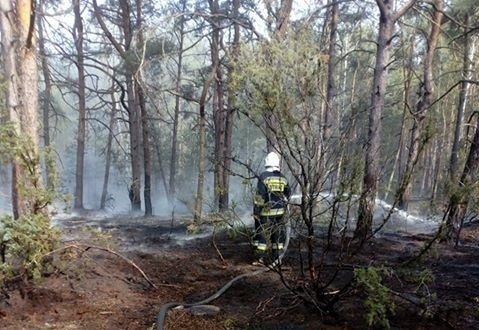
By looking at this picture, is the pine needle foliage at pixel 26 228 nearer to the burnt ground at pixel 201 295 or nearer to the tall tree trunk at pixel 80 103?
the burnt ground at pixel 201 295

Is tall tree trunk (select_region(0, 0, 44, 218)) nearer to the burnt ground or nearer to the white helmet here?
the burnt ground

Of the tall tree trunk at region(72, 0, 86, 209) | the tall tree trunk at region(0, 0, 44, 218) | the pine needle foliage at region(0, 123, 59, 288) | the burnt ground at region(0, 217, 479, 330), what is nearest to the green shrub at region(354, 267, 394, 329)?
the burnt ground at region(0, 217, 479, 330)

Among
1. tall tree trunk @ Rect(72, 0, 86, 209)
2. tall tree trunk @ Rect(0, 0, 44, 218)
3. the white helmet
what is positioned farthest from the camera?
tall tree trunk @ Rect(72, 0, 86, 209)

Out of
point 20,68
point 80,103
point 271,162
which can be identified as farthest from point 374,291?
point 80,103

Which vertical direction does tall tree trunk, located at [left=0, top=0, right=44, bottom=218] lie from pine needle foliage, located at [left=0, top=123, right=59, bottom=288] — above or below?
above

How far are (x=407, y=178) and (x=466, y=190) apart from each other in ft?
1.59

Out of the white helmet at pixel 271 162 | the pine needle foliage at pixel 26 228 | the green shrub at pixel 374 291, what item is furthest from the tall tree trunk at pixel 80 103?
the green shrub at pixel 374 291

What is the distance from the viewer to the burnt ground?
412 cm

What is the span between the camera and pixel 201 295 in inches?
205

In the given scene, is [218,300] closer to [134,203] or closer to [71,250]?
[71,250]

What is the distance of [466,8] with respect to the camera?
12141 mm

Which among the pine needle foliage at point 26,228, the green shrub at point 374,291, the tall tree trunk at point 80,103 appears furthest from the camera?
the tall tree trunk at point 80,103

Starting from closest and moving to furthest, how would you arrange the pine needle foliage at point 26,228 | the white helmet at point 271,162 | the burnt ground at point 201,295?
1. the burnt ground at point 201,295
2. the pine needle foliage at point 26,228
3. the white helmet at point 271,162

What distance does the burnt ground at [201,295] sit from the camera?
412 centimetres
